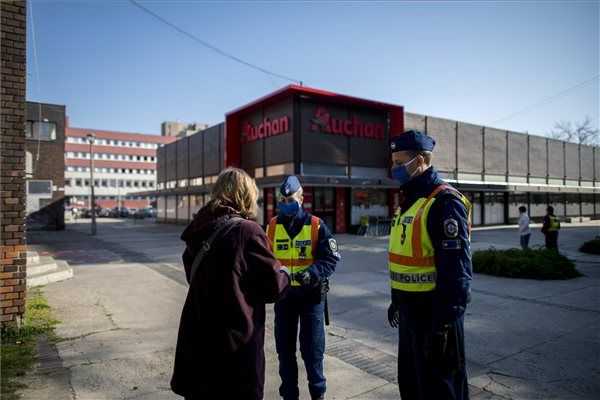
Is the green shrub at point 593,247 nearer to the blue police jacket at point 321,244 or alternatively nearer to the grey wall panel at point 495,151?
the blue police jacket at point 321,244

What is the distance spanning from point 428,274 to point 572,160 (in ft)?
158

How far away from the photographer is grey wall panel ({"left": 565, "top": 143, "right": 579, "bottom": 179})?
134 ft

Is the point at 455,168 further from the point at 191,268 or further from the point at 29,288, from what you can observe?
the point at 191,268

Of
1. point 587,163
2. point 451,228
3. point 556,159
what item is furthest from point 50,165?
point 587,163

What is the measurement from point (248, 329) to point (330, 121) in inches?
869

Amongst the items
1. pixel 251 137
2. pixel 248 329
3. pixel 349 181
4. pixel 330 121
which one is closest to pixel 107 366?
pixel 248 329

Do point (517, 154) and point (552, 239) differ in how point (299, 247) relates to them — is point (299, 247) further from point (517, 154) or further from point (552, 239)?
point (517, 154)

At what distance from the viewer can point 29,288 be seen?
8344 mm

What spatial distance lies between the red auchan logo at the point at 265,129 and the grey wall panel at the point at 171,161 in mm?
16097

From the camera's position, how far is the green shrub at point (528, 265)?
9.23 m

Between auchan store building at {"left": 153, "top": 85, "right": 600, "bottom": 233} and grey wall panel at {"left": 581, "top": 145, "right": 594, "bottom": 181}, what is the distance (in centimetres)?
513

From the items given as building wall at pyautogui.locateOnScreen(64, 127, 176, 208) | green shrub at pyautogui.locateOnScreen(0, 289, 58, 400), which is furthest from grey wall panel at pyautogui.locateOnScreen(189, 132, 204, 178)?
building wall at pyautogui.locateOnScreen(64, 127, 176, 208)

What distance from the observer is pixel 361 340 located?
5254 mm

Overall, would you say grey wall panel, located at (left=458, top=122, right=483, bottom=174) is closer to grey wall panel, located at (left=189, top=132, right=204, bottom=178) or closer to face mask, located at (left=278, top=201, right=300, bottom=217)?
grey wall panel, located at (left=189, top=132, right=204, bottom=178)
